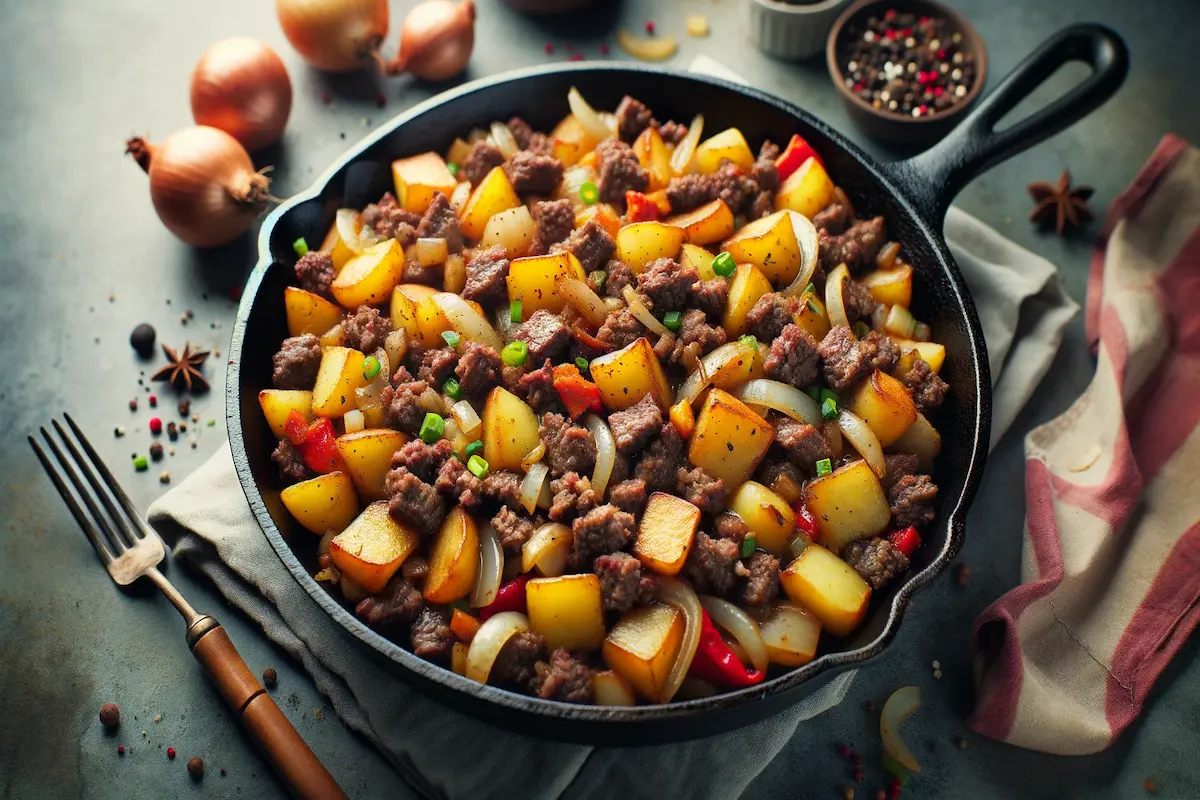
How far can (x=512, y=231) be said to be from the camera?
370cm

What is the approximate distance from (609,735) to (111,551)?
216 centimetres

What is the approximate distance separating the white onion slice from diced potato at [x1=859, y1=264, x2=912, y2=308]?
1707mm

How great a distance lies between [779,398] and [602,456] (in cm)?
64

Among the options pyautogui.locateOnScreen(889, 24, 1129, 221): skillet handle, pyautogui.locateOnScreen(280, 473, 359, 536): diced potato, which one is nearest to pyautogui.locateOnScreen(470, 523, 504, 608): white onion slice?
pyautogui.locateOnScreen(280, 473, 359, 536): diced potato

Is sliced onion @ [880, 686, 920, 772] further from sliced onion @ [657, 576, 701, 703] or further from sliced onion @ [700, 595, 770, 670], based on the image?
sliced onion @ [657, 576, 701, 703]

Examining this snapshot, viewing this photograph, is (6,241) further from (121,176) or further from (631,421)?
(631,421)

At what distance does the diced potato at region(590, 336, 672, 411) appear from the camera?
3.33 metres

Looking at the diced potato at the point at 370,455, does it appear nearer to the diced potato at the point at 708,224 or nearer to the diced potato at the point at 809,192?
the diced potato at the point at 708,224

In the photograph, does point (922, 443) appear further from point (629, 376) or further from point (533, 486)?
point (533, 486)

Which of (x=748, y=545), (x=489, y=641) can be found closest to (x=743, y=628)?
(x=748, y=545)

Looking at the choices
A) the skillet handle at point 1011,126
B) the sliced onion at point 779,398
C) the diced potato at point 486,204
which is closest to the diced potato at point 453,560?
the sliced onion at point 779,398

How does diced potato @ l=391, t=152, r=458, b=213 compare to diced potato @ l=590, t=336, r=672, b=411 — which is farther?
diced potato @ l=391, t=152, r=458, b=213

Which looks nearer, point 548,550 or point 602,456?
point 548,550

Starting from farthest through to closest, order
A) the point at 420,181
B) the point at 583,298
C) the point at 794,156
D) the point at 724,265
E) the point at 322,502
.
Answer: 1. the point at 794,156
2. the point at 420,181
3. the point at 724,265
4. the point at 583,298
5. the point at 322,502
